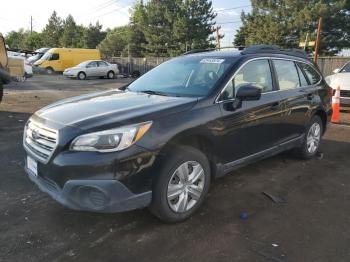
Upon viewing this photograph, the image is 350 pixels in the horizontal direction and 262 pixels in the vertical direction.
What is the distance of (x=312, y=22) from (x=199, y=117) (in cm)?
3343

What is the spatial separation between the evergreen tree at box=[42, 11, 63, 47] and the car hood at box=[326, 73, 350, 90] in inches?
2762

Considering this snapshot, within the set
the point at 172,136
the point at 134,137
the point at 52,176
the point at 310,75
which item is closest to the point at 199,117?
Result: the point at 172,136

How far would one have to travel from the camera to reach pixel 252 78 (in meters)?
4.77

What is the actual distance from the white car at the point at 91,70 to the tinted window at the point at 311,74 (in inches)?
960

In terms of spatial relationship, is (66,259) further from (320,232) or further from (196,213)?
(320,232)

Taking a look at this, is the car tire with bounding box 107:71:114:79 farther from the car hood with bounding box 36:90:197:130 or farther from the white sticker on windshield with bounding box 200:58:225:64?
the car hood with bounding box 36:90:197:130

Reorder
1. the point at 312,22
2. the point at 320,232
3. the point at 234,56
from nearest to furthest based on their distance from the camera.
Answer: the point at 320,232, the point at 234,56, the point at 312,22

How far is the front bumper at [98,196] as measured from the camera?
331 cm

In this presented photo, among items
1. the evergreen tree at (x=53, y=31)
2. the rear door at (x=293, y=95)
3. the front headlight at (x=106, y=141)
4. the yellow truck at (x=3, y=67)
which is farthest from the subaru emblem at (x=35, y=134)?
the evergreen tree at (x=53, y=31)

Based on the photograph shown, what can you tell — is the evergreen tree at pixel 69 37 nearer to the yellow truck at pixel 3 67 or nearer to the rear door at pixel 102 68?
the rear door at pixel 102 68

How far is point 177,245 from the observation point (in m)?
3.48

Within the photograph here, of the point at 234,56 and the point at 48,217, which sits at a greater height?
the point at 234,56

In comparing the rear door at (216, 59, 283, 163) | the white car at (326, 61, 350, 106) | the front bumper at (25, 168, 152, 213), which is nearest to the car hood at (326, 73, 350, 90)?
the white car at (326, 61, 350, 106)

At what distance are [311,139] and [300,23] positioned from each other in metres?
30.8
